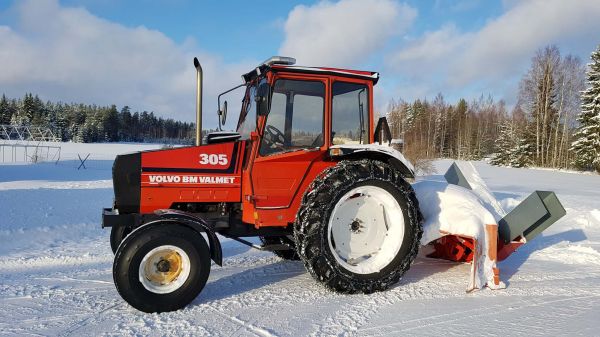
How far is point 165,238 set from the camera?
13.5 feet

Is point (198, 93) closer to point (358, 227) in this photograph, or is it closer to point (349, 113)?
point (349, 113)

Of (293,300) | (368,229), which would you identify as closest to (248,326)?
(293,300)

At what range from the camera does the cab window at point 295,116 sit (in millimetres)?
4816

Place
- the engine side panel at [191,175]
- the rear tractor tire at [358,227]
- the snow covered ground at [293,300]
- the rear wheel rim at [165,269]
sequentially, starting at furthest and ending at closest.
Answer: the engine side panel at [191,175] < the rear tractor tire at [358,227] < the rear wheel rim at [165,269] < the snow covered ground at [293,300]

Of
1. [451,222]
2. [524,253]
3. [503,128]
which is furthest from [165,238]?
[503,128]

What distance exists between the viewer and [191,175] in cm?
470

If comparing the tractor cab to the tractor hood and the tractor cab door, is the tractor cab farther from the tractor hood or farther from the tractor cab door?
the tractor hood

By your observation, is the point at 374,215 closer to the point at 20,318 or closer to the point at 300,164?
the point at 300,164

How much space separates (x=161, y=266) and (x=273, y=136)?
1.78m

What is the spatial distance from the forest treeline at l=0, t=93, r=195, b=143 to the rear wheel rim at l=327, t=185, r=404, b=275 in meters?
70.2

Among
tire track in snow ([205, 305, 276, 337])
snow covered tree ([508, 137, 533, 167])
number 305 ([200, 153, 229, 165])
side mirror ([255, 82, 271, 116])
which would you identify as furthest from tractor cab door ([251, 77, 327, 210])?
snow covered tree ([508, 137, 533, 167])

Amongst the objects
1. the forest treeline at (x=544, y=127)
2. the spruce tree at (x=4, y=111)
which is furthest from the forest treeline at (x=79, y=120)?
the forest treeline at (x=544, y=127)

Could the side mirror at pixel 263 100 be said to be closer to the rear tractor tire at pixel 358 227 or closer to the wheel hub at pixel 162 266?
the rear tractor tire at pixel 358 227

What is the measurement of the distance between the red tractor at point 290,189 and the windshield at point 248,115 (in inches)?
1.2
